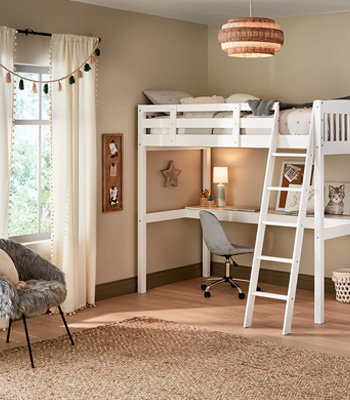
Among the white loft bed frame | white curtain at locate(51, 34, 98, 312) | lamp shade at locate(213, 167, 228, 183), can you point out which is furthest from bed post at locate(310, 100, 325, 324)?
white curtain at locate(51, 34, 98, 312)

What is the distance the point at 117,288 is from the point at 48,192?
1181 mm

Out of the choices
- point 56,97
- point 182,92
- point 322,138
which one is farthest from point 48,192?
point 322,138

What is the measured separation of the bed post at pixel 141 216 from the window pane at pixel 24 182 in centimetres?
108

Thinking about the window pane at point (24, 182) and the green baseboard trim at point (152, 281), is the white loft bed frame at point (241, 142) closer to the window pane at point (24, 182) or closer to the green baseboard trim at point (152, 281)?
the green baseboard trim at point (152, 281)

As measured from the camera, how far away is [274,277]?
22.7 ft

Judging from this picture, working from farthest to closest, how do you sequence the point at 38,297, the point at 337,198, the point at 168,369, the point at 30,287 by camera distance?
the point at 337,198 → the point at 30,287 → the point at 38,297 → the point at 168,369

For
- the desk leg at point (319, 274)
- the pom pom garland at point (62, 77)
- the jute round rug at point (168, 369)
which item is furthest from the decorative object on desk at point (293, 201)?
the pom pom garland at point (62, 77)

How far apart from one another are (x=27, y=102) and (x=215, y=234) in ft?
6.70

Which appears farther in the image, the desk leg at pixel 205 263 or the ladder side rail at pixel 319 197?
the desk leg at pixel 205 263

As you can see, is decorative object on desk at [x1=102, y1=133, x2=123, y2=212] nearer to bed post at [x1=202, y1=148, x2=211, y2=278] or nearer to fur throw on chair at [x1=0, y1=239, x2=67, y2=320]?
bed post at [x1=202, y1=148, x2=211, y2=278]

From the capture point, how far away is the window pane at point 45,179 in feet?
18.9

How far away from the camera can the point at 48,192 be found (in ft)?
19.0

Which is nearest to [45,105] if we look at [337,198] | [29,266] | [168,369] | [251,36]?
[29,266]

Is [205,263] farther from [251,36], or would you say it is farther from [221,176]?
[251,36]
